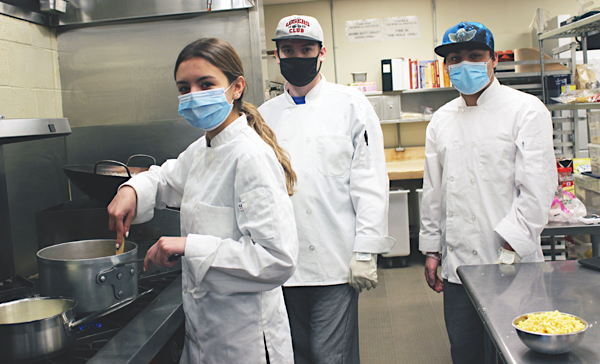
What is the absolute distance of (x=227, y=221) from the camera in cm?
102

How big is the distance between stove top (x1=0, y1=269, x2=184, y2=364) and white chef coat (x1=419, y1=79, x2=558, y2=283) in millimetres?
968

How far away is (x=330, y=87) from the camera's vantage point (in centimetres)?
161

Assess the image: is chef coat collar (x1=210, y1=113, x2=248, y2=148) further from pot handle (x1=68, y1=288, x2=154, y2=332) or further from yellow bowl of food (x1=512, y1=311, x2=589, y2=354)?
yellow bowl of food (x1=512, y1=311, x2=589, y2=354)

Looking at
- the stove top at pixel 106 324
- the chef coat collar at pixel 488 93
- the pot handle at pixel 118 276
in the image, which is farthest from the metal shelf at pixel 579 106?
the pot handle at pixel 118 276

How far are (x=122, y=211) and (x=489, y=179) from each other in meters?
1.19

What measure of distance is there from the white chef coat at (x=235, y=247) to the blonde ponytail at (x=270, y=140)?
0.07m

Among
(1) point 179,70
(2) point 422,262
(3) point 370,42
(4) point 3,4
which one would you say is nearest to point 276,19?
(3) point 370,42

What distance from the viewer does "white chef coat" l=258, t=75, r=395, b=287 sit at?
149cm

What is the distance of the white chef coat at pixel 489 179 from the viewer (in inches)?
57.5

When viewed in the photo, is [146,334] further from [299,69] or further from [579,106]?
[579,106]

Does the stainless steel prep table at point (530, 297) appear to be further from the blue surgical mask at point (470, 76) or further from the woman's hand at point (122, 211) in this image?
the woman's hand at point (122, 211)

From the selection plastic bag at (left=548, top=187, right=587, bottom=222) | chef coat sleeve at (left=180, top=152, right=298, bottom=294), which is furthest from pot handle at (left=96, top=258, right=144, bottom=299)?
plastic bag at (left=548, top=187, right=587, bottom=222)

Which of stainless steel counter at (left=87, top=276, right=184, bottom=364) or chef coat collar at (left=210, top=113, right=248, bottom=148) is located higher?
chef coat collar at (left=210, top=113, right=248, bottom=148)

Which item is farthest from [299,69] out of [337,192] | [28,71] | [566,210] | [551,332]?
[566,210]
